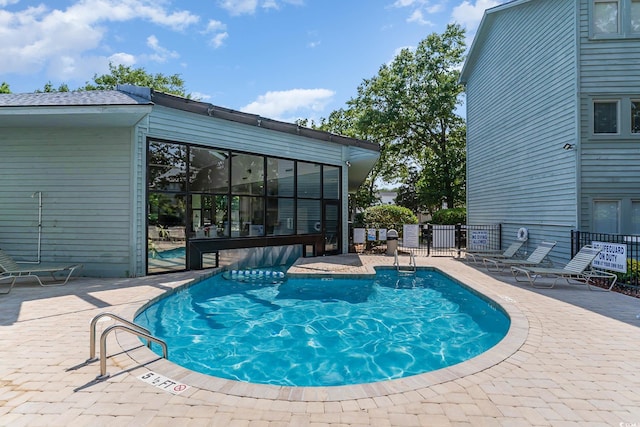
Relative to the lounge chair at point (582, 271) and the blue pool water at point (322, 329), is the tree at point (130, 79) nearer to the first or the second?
the blue pool water at point (322, 329)

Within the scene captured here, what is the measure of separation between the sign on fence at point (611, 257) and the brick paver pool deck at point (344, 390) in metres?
3.15

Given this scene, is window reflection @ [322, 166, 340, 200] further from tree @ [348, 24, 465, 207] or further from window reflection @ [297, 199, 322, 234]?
tree @ [348, 24, 465, 207]

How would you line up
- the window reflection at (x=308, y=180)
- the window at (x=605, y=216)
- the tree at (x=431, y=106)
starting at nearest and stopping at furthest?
the window at (x=605, y=216) < the window reflection at (x=308, y=180) < the tree at (x=431, y=106)

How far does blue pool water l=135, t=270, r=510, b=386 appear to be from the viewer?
4180 mm

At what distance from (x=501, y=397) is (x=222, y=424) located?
89.1 inches

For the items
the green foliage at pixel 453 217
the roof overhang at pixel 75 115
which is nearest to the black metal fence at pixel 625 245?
the green foliage at pixel 453 217

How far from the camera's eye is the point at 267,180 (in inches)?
417

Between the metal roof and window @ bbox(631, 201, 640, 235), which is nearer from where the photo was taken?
the metal roof

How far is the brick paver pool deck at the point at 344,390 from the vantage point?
235 cm

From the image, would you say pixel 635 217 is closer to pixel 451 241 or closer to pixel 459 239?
pixel 459 239

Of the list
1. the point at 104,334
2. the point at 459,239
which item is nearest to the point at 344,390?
the point at 104,334

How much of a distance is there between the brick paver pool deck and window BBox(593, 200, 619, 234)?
4.95m

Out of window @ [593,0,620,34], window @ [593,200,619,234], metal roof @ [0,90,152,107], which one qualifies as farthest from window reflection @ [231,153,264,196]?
window @ [593,0,620,34]

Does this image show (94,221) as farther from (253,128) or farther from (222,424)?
(222,424)
